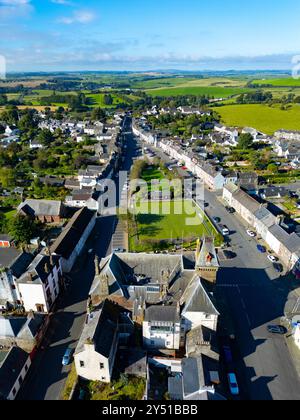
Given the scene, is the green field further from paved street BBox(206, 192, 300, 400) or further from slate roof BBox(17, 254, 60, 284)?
slate roof BBox(17, 254, 60, 284)

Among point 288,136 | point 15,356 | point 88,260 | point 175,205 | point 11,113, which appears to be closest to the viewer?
point 15,356

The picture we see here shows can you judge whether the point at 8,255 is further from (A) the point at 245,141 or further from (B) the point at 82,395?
(A) the point at 245,141

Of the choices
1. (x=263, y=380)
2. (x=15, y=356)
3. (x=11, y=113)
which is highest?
(x=11, y=113)

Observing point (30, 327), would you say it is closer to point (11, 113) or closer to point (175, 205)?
point (175, 205)

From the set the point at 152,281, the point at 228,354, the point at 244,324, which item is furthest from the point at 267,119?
the point at 228,354

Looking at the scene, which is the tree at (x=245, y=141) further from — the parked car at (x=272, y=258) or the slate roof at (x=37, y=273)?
the slate roof at (x=37, y=273)

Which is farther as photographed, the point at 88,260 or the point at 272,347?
the point at 88,260

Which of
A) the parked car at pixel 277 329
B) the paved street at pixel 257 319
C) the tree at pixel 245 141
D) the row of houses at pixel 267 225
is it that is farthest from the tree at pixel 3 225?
the tree at pixel 245 141

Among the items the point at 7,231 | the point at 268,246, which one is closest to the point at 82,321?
the point at 7,231
